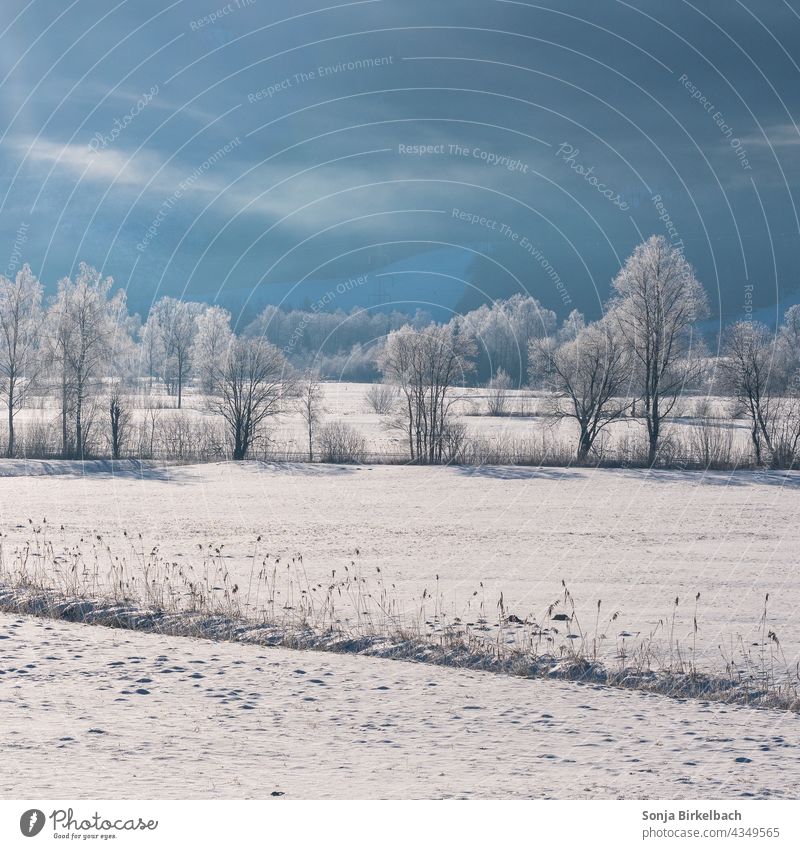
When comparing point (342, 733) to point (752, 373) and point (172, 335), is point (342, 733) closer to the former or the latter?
point (752, 373)

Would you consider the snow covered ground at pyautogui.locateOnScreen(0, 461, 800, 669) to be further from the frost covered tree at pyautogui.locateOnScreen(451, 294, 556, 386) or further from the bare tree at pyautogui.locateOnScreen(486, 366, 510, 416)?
the frost covered tree at pyautogui.locateOnScreen(451, 294, 556, 386)

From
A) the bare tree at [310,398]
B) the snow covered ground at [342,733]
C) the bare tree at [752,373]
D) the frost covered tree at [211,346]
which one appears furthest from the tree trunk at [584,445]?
the snow covered ground at [342,733]

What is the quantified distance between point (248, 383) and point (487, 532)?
35.2 meters

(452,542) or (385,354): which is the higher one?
(385,354)

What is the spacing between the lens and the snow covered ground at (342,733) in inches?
417

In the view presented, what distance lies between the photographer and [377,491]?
2160 inches

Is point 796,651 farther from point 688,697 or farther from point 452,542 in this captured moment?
point 452,542

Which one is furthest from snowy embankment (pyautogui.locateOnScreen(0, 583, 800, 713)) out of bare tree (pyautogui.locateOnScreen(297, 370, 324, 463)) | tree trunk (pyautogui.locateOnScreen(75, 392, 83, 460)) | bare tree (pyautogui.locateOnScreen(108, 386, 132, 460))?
bare tree (pyautogui.locateOnScreen(108, 386, 132, 460))

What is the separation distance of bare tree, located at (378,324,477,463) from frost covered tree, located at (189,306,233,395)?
1310 cm

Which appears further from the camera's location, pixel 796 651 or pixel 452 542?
pixel 452 542

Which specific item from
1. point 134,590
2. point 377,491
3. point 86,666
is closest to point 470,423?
point 377,491

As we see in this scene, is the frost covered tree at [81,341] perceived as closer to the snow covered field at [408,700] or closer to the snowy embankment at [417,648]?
the snow covered field at [408,700]

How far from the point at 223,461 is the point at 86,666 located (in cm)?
5379

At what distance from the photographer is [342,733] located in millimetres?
12750
